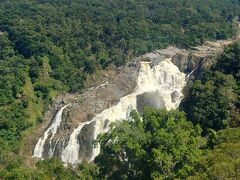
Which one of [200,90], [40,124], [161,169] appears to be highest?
[161,169]

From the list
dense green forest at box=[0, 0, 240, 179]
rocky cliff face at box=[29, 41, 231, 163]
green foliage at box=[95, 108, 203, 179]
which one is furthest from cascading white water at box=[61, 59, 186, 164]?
green foliage at box=[95, 108, 203, 179]

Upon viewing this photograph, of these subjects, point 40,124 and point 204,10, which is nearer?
point 40,124

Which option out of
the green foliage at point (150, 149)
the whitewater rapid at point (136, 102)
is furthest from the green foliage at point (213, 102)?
the green foliage at point (150, 149)

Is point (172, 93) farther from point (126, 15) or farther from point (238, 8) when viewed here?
point (238, 8)

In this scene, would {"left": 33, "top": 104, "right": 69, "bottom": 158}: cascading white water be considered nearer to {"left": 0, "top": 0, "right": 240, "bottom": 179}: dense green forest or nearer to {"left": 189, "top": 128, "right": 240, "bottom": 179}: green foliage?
{"left": 0, "top": 0, "right": 240, "bottom": 179}: dense green forest

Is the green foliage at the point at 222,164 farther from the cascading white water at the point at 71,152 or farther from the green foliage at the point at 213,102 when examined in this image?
the cascading white water at the point at 71,152

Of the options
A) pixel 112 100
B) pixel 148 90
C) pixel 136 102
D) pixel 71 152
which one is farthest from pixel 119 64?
pixel 71 152

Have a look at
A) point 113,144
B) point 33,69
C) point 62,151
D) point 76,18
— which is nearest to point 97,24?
point 76,18
